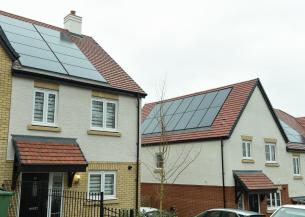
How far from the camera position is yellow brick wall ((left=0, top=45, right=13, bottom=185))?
11328 mm

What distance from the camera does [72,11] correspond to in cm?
1866

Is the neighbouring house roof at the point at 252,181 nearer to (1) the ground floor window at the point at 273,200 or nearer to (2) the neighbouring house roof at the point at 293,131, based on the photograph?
(1) the ground floor window at the point at 273,200

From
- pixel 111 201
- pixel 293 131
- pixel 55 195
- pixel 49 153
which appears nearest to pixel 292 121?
pixel 293 131

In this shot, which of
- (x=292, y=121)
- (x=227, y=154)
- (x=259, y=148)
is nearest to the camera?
(x=227, y=154)

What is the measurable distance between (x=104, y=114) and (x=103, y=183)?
2.72 metres

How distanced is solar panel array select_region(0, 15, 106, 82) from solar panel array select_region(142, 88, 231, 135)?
6475 millimetres

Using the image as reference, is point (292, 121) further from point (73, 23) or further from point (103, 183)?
point (103, 183)

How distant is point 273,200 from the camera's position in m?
21.8

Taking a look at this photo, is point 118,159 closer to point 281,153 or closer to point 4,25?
point 4,25

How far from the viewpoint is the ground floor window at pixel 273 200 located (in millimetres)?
21359

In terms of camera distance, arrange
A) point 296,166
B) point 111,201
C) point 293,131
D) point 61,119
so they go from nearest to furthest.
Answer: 1. point 61,119
2. point 111,201
3. point 296,166
4. point 293,131

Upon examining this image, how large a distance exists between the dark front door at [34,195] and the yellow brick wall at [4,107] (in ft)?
2.35

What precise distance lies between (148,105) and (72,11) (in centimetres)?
1202

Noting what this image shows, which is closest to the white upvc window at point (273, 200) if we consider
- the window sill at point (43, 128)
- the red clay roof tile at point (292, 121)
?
the red clay roof tile at point (292, 121)
